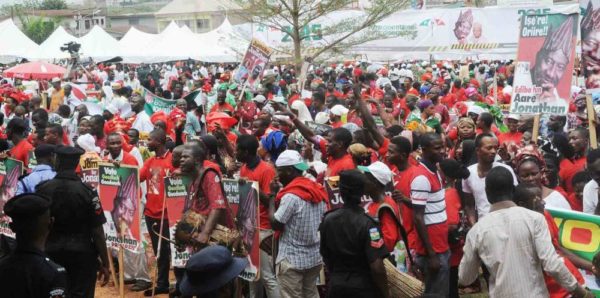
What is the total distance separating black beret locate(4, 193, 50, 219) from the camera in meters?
4.95

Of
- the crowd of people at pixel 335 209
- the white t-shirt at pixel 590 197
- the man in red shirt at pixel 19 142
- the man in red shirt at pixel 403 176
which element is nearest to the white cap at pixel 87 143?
the crowd of people at pixel 335 209

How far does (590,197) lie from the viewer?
7.26m

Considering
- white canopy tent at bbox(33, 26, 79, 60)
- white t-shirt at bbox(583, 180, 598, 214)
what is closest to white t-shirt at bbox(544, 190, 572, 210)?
white t-shirt at bbox(583, 180, 598, 214)

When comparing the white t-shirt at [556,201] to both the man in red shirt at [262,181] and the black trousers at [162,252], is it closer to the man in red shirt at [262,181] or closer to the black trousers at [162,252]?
the man in red shirt at [262,181]

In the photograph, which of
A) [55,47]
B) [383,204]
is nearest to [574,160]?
[383,204]

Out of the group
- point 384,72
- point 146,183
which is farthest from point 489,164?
point 384,72

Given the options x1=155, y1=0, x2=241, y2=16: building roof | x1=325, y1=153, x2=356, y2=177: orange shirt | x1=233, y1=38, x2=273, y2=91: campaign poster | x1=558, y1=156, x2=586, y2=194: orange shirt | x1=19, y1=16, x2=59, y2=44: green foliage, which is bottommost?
x1=558, y1=156, x2=586, y2=194: orange shirt

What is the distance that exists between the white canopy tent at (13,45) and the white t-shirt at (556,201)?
1307 inches

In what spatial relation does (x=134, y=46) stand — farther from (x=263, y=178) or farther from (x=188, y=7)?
(x=188, y=7)

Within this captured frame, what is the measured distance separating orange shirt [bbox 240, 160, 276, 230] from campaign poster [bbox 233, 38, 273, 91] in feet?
19.3

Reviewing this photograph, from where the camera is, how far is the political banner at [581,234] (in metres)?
6.10

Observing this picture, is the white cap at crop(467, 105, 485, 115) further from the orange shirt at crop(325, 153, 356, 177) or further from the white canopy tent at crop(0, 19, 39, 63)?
the white canopy tent at crop(0, 19, 39, 63)

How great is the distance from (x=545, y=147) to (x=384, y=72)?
17.6 meters

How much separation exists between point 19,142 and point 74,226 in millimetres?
4264
